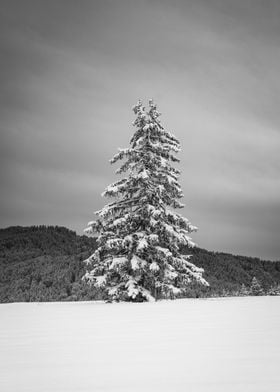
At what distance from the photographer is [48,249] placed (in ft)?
600

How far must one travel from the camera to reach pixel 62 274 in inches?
4825

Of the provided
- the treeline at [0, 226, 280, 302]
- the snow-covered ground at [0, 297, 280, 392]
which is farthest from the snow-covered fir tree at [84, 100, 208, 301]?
the treeline at [0, 226, 280, 302]

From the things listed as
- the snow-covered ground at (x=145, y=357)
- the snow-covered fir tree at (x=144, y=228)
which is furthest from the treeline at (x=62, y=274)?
the snow-covered ground at (x=145, y=357)

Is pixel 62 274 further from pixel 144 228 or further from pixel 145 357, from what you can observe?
pixel 145 357

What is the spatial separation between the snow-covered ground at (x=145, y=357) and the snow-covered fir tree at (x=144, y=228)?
30.2 ft

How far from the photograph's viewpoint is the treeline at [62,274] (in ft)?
332

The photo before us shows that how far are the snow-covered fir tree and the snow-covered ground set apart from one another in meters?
9.21

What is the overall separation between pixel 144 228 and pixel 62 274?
112271mm

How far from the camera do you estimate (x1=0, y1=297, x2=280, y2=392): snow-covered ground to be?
3180mm

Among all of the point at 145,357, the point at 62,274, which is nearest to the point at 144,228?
the point at 145,357

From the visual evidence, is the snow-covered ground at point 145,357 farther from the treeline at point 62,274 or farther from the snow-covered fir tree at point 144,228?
the treeline at point 62,274

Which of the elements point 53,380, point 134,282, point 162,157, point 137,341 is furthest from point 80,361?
point 162,157

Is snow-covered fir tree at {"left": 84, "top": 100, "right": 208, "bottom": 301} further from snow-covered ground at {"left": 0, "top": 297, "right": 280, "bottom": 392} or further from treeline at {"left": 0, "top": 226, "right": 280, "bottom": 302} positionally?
treeline at {"left": 0, "top": 226, "right": 280, "bottom": 302}

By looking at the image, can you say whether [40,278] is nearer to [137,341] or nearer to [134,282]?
[134,282]
